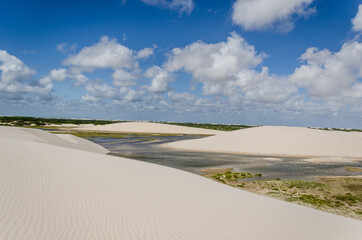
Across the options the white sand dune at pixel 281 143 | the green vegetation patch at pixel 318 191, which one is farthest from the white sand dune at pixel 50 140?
the green vegetation patch at pixel 318 191

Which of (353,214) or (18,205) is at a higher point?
(18,205)

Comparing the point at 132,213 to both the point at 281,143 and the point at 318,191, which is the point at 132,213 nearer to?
the point at 318,191

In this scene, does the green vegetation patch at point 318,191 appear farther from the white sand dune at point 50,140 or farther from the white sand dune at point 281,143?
the white sand dune at point 50,140

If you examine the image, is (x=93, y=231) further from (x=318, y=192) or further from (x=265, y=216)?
(x=318, y=192)

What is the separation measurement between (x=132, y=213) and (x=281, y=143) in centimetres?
4161

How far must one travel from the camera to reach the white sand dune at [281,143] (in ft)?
132

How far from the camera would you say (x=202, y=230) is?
294 inches

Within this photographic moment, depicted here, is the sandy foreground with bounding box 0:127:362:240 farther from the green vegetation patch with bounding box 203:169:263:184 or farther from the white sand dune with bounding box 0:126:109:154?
the white sand dune with bounding box 0:126:109:154

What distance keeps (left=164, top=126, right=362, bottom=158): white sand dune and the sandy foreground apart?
30.7 m

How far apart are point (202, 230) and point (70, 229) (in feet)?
11.7

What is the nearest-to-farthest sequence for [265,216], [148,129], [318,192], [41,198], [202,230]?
[202,230] < [41,198] < [265,216] < [318,192] < [148,129]

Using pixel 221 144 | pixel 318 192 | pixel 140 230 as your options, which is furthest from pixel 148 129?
pixel 140 230

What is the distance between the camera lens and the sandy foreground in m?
6.47

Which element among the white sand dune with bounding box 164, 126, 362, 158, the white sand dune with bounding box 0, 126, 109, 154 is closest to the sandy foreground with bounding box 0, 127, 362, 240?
the white sand dune with bounding box 0, 126, 109, 154
